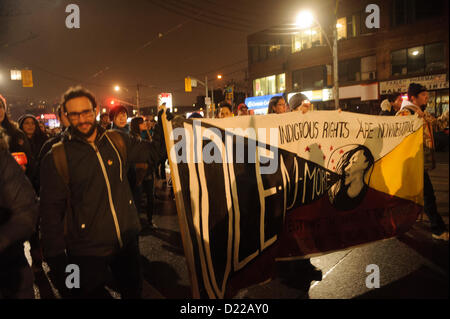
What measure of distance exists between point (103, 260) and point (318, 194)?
2342mm

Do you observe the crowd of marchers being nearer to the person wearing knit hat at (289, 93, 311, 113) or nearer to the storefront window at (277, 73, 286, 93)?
the person wearing knit hat at (289, 93, 311, 113)

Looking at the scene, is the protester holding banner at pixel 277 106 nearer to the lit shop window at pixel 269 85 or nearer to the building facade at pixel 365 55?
the building facade at pixel 365 55

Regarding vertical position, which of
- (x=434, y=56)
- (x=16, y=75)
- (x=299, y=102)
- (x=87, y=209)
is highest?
(x=434, y=56)

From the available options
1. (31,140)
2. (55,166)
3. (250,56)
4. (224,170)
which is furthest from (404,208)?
(250,56)

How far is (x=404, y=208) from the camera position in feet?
14.6

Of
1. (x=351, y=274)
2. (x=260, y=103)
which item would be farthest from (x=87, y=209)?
(x=260, y=103)

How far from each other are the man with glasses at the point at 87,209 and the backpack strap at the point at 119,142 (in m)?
0.03

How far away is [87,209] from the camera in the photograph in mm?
2309

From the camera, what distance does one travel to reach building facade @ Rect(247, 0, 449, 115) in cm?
2370

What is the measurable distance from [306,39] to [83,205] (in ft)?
113

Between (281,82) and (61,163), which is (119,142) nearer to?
(61,163)

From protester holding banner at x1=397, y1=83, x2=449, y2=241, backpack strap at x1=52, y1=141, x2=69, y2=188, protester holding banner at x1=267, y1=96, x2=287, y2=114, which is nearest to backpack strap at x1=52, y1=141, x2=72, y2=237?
backpack strap at x1=52, y1=141, x2=69, y2=188

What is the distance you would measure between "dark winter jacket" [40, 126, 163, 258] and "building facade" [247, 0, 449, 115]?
61.5 ft
